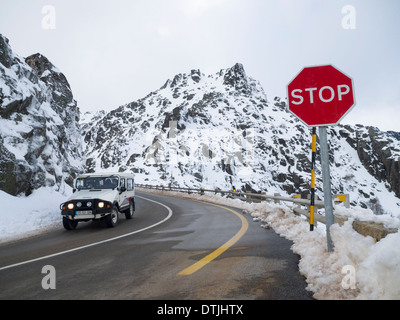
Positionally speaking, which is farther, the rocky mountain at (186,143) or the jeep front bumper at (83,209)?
the rocky mountain at (186,143)

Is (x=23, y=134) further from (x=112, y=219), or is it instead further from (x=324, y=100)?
(x=324, y=100)

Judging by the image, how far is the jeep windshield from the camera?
10641 mm

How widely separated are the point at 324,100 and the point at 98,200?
7808 millimetres

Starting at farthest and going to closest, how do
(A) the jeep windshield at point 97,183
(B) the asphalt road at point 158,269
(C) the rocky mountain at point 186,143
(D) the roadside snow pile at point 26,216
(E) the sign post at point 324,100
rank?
(C) the rocky mountain at point 186,143, (A) the jeep windshield at point 97,183, (D) the roadside snow pile at point 26,216, (E) the sign post at point 324,100, (B) the asphalt road at point 158,269

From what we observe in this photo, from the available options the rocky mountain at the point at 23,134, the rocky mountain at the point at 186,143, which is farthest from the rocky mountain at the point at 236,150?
the rocky mountain at the point at 23,134

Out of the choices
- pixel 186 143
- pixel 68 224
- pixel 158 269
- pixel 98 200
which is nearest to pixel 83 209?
pixel 98 200

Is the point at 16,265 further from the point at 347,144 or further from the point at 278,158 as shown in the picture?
the point at 347,144

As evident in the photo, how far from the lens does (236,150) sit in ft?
348

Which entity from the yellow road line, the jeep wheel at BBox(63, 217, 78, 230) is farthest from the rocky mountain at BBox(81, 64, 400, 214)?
the yellow road line

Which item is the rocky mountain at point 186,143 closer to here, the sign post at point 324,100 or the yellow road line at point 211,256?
the yellow road line at point 211,256

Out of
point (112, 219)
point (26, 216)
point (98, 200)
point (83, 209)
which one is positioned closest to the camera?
point (83, 209)

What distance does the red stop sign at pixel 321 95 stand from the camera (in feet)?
12.6

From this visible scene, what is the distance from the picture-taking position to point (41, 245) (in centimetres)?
688
